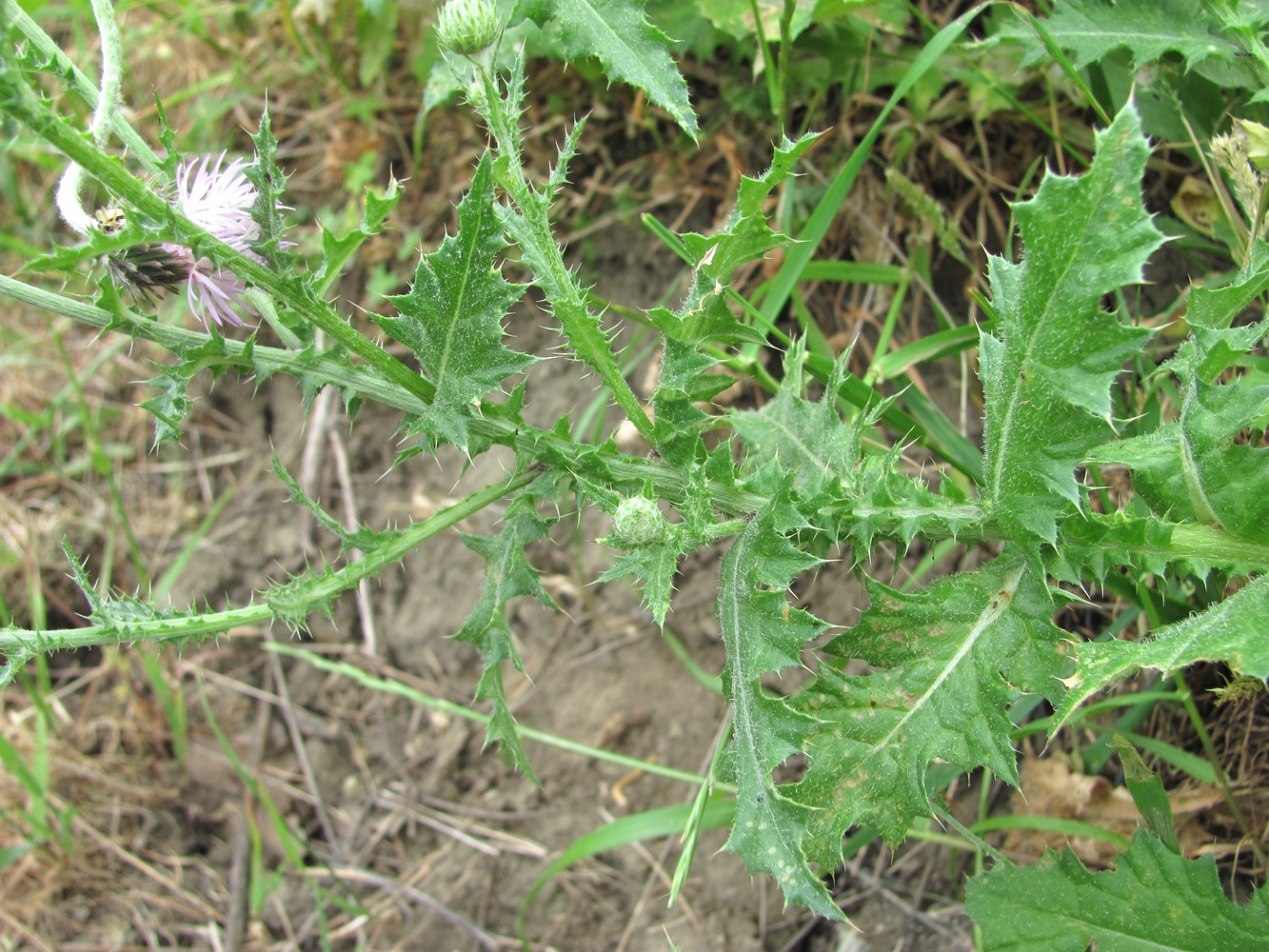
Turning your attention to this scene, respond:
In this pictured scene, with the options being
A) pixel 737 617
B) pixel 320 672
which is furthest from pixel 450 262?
pixel 320 672

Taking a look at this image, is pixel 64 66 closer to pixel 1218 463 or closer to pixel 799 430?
pixel 799 430

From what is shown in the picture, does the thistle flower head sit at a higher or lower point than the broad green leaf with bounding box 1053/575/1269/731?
higher

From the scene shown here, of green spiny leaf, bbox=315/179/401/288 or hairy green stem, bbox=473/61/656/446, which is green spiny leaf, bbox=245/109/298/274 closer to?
green spiny leaf, bbox=315/179/401/288

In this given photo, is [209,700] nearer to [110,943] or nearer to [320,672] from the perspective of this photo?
[320,672]

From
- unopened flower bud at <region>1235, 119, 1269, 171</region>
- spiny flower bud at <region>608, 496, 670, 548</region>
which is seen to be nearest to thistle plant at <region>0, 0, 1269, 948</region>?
spiny flower bud at <region>608, 496, 670, 548</region>

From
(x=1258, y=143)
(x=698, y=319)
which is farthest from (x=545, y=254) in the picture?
(x=1258, y=143)

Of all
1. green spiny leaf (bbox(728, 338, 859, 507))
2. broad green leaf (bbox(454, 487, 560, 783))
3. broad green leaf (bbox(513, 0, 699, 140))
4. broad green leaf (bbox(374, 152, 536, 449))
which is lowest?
broad green leaf (bbox(454, 487, 560, 783))

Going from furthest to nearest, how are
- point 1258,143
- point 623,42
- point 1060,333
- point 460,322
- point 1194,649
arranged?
1. point 623,42
2. point 1258,143
3. point 460,322
4. point 1060,333
5. point 1194,649
